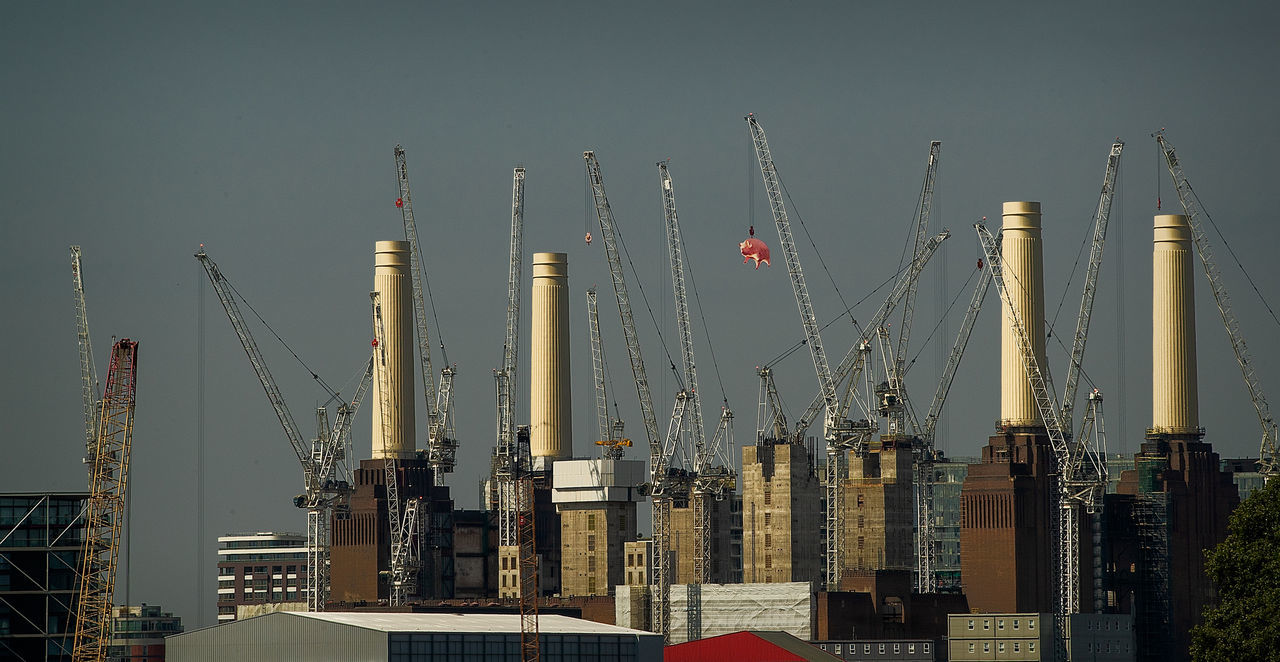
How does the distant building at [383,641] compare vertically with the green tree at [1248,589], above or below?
below

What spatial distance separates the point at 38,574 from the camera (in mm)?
160000

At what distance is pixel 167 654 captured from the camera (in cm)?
17562

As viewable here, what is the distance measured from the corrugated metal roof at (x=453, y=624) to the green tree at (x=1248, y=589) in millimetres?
60209

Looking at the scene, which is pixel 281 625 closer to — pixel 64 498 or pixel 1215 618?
pixel 64 498

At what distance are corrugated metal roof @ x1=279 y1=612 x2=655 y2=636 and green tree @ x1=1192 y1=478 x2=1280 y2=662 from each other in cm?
6021

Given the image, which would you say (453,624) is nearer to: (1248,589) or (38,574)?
(38,574)

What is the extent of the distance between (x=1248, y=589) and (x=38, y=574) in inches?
3091

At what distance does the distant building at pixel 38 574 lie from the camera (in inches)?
6230

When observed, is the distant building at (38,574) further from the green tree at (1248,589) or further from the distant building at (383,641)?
the green tree at (1248,589)

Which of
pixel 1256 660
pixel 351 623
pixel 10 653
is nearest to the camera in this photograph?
pixel 1256 660

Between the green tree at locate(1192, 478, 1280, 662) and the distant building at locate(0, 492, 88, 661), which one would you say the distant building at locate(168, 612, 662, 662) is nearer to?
the distant building at locate(0, 492, 88, 661)

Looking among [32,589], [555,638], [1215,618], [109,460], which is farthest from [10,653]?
[1215,618]

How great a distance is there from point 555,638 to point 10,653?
38.1 m

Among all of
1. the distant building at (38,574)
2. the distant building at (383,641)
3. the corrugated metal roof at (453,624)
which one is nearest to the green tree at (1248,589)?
the distant building at (383,641)
